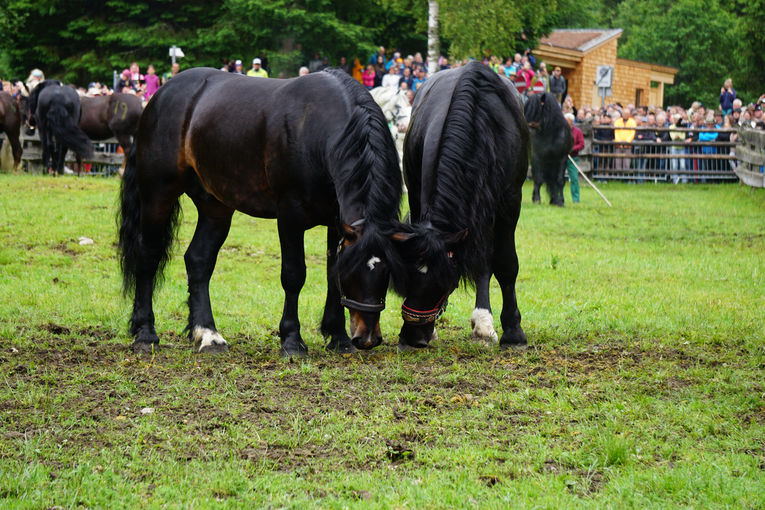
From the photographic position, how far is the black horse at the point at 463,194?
217 inches

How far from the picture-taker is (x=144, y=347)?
6672 mm

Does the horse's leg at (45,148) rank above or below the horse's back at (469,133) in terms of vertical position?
below

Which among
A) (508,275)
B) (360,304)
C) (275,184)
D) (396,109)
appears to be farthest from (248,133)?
(396,109)

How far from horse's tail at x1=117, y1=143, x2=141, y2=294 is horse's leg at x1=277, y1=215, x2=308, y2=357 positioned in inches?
59.4

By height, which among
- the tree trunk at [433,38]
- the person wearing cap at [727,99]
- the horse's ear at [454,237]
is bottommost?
the horse's ear at [454,237]

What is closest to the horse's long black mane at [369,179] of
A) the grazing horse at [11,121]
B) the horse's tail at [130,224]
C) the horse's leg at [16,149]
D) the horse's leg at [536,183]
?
the horse's tail at [130,224]

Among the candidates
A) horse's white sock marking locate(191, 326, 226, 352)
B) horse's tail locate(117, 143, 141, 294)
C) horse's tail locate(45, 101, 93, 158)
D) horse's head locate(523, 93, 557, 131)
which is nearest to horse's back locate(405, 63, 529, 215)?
horse's white sock marking locate(191, 326, 226, 352)

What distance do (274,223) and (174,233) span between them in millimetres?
7125

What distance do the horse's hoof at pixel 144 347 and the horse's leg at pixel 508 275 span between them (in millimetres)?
2609

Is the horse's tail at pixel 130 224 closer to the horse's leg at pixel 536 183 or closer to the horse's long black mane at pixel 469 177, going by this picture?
the horse's long black mane at pixel 469 177

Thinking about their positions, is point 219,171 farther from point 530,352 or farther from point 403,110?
point 403,110

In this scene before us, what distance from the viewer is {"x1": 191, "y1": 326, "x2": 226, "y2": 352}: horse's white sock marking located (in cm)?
669

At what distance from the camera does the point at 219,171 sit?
21.3 feet

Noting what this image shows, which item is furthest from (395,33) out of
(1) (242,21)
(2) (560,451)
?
(2) (560,451)
